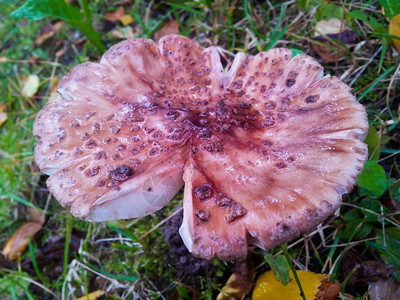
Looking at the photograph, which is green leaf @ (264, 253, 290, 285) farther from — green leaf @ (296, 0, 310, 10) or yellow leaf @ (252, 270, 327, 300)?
green leaf @ (296, 0, 310, 10)

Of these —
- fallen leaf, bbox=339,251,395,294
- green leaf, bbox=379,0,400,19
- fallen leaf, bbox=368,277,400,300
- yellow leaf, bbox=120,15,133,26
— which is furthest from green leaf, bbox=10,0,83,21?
fallen leaf, bbox=368,277,400,300

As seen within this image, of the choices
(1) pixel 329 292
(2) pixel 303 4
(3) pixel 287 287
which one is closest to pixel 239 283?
(3) pixel 287 287

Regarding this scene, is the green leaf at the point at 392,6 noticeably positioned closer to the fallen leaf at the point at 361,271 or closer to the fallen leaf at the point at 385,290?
the fallen leaf at the point at 361,271

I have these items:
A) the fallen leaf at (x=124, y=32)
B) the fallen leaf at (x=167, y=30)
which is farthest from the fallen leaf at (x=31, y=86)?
the fallen leaf at (x=167, y=30)

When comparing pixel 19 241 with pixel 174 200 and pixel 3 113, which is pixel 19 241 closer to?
pixel 174 200

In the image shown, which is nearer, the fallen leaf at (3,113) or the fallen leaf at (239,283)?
the fallen leaf at (239,283)

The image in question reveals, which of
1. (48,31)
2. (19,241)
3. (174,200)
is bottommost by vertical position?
(19,241)
